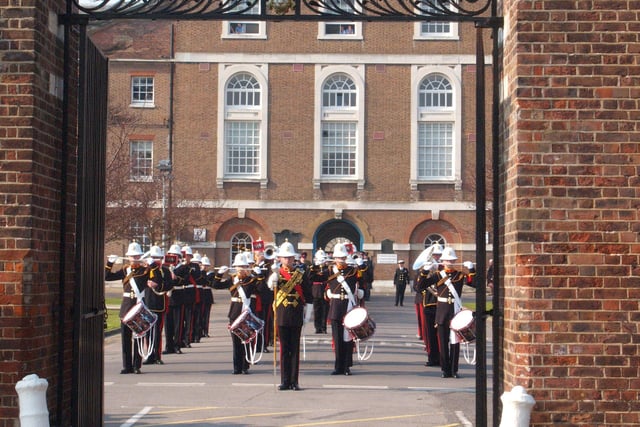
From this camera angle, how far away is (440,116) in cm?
4966

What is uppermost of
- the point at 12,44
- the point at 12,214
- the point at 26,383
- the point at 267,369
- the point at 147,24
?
the point at 147,24

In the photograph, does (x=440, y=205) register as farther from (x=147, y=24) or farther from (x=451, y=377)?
(x=451, y=377)

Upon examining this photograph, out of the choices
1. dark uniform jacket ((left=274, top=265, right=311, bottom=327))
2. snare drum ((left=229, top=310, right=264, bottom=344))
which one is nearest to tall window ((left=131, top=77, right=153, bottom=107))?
snare drum ((left=229, top=310, right=264, bottom=344))

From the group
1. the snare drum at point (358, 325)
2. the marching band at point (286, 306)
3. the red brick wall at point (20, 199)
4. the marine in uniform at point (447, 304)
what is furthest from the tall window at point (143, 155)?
the red brick wall at point (20, 199)

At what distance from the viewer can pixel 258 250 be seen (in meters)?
19.7

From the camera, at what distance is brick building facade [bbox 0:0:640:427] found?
7762mm

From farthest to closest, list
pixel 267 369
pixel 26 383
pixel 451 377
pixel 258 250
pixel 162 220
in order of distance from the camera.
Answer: pixel 162 220 → pixel 258 250 → pixel 267 369 → pixel 451 377 → pixel 26 383

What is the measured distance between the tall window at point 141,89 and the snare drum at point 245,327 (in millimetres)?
34965

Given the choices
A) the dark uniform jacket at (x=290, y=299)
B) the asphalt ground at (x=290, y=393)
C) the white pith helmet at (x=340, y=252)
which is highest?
the white pith helmet at (x=340, y=252)

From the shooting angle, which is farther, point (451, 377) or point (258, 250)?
point (258, 250)

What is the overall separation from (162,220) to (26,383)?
3307 cm

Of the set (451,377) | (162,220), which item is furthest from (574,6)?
(162,220)

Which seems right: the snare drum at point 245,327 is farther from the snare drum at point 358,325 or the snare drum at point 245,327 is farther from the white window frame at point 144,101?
the white window frame at point 144,101

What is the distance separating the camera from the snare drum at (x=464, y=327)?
53.5 feet
